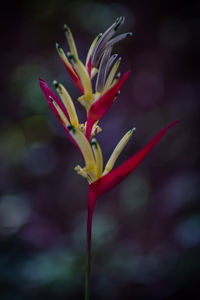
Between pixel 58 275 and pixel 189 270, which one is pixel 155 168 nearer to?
pixel 189 270

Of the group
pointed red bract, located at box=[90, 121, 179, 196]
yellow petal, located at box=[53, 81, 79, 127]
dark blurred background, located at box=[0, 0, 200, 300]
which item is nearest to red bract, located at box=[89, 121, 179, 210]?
pointed red bract, located at box=[90, 121, 179, 196]

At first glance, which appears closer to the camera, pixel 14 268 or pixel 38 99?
pixel 14 268

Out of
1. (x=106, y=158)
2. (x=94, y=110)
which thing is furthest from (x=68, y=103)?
(x=106, y=158)

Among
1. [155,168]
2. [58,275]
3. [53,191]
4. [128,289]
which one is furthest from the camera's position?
[53,191]

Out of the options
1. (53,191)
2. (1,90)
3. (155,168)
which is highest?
(1,90)

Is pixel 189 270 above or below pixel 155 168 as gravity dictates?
below

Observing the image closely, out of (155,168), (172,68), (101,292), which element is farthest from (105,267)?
(172,68)

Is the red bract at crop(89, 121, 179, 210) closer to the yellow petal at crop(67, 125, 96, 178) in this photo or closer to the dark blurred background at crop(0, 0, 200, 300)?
the yellow petal at crop(67, 125, 96, 178)
